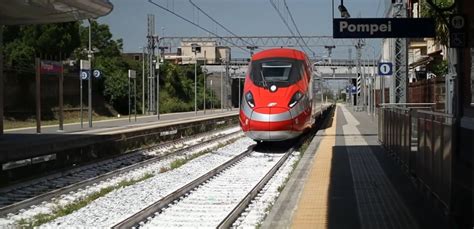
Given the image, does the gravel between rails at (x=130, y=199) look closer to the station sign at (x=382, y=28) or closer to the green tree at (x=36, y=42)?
the station sign at (x=382, y=28)

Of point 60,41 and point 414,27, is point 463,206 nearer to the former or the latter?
point 414,27

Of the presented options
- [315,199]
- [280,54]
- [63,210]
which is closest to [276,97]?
[280,54]

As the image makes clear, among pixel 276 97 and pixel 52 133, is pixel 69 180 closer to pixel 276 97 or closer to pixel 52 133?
pixel 276 97

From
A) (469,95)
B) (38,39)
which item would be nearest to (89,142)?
(469,95)

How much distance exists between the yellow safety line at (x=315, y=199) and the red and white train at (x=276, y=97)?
2812 millimetres

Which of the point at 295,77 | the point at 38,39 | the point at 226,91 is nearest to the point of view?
the point at 295,77

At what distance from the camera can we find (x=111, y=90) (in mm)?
62219

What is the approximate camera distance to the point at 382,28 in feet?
45.3

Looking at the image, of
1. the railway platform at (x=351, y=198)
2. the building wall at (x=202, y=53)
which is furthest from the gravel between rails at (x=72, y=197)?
the building wall at (x=202, y=53)

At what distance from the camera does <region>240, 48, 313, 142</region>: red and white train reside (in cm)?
1997

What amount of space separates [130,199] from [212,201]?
146cm

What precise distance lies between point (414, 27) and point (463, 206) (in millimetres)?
7378

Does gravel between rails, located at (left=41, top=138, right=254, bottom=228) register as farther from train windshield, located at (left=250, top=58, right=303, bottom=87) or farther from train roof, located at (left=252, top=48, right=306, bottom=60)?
train roof, located at (left=252, top=48, right=306, bottom=60)

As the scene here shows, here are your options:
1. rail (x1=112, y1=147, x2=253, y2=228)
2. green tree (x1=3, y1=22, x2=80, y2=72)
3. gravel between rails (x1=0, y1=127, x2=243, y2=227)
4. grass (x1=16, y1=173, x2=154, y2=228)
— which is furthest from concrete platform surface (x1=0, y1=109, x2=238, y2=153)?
green tree (x1=3, y1=22, x2=80, y2=72)
